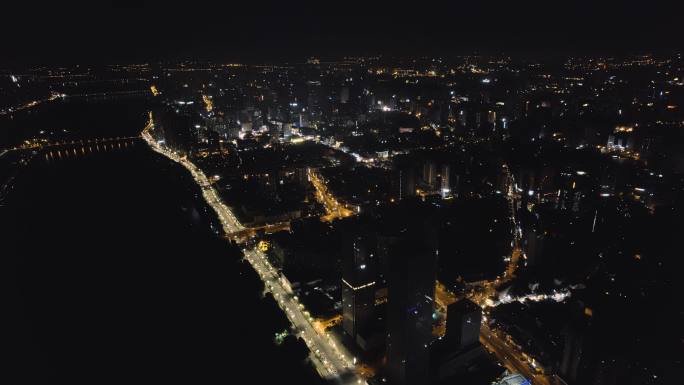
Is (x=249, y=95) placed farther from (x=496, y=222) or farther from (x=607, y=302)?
(x=607, y=302)

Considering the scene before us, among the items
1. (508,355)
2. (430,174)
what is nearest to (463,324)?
(508,355)

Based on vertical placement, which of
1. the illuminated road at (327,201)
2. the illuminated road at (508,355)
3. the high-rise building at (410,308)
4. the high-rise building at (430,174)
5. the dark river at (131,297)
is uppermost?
the high-rise building at (410,308)

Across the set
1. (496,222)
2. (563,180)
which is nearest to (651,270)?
(496,222)

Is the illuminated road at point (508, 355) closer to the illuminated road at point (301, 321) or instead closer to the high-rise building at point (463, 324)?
the high-rise building at point (463, 324)

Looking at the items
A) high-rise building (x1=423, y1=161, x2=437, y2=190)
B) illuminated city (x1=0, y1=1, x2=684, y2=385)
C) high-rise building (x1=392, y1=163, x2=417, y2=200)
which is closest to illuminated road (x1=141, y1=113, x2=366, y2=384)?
illuminated city (x1=0, y1=1, x2=684, y2=385)

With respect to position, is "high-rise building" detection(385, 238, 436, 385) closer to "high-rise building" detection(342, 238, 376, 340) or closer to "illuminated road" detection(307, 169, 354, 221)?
"high-rise building" detection(342, 238, 376, 340)

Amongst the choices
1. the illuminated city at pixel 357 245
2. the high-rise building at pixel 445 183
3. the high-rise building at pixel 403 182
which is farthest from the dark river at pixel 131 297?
the high-rise building at pixel 445 183
